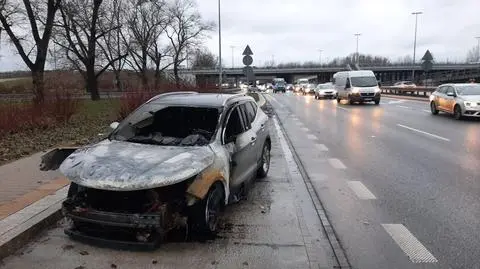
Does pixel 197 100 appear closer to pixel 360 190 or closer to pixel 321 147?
pixel 360 190

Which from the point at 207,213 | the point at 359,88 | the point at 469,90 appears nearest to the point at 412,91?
the point at 359,88

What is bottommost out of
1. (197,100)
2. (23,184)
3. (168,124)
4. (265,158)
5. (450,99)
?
(23,184)

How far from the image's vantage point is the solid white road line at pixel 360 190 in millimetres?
7145

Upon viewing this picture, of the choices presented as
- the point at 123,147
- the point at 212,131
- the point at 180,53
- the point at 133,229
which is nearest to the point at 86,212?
the point at 133,229

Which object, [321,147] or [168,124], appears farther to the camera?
[321,147]

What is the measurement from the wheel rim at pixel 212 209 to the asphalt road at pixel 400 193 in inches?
56.7

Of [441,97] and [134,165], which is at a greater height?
[134,165]

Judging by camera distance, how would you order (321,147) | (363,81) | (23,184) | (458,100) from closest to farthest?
(23,184)
(321,147)
(458,100)
(363,81)

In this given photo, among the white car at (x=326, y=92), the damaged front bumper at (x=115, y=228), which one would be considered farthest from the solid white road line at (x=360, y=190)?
the white car at (x=326, y=92)

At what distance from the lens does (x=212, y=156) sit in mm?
5469

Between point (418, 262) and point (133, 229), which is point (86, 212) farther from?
point (418, 262)

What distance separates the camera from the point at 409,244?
5.14 meters

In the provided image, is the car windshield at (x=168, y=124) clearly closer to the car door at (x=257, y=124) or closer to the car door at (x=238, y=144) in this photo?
the car door at (x=238, y=144)

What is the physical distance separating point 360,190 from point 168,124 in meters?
3.22
